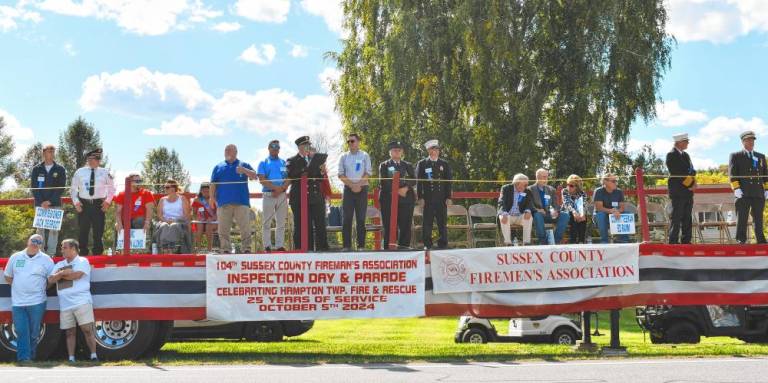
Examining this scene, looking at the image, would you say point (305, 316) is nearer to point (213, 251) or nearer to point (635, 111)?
point (213, 251)

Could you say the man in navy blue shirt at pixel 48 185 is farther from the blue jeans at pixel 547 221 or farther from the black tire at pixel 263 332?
the blue jeans at pixel 547 221

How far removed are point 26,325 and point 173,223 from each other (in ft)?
8.08

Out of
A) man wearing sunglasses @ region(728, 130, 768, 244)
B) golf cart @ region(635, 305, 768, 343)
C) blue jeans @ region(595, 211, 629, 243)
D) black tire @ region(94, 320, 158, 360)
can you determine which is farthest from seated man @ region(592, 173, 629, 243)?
black tire @ region(94, 320, 158, 360)

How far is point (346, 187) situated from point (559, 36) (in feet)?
51.7

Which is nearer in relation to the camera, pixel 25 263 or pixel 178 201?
pixel 25 263

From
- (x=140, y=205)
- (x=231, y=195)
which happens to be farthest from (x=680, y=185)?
(x=140, y=205)

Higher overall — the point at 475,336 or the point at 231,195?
the point at 231,195

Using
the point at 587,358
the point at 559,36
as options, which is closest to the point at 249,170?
the point at 587,358

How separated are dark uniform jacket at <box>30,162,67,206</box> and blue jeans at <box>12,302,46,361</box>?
168 cm

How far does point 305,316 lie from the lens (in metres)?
11.4

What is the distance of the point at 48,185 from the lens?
12.1 m

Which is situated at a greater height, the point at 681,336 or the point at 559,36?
the point at 559,36

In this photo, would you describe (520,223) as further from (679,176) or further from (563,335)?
(563,335)

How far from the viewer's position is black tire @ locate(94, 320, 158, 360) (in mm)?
11207
